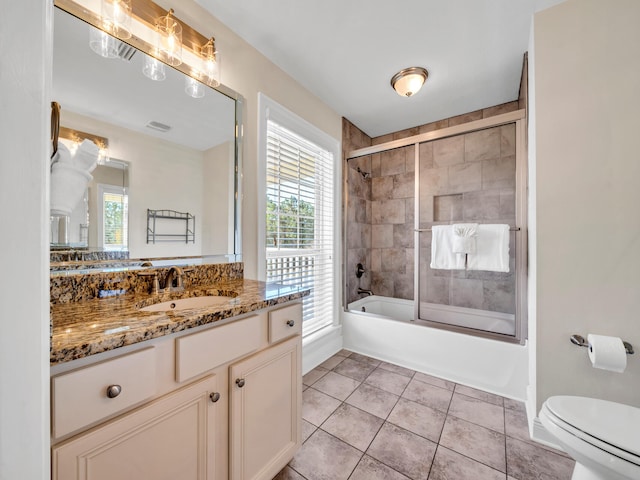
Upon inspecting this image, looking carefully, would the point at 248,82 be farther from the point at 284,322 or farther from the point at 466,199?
the point at 466,199

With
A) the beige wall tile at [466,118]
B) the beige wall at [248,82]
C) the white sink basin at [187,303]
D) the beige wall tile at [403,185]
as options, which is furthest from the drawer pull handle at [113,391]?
the beige wall tile at [466,118]

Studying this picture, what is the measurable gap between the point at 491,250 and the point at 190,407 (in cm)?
223

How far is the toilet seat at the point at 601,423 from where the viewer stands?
34.7 inches

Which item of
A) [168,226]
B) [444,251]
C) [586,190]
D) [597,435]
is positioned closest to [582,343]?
[597,435]

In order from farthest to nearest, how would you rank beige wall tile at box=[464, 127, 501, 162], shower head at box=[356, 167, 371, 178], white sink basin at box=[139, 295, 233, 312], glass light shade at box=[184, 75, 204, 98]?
shower head at box=[356, 167, 371, 178] < beige wall tile at box=[464, 127, 501, 162] < glass light shade at box=[184, 75, 204, 98] < white sink basin at box=[139, 295, 233, 312]

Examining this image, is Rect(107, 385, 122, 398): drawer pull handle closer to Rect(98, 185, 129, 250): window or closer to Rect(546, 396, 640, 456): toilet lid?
Rect(98, 185, 129, 250): window

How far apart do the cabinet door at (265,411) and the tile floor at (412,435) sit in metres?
0.20

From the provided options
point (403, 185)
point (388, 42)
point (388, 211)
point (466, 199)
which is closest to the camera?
point (388, 42)

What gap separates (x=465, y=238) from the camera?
213 centimetres

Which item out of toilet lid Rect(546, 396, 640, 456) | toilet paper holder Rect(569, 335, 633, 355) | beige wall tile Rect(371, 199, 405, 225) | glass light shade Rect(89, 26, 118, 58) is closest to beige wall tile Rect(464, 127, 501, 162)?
beige wall tile Rect(371, 199, 405, 225)

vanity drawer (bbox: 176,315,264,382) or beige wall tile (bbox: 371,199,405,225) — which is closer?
vanity drawer (bbox: 176,315,264,382)

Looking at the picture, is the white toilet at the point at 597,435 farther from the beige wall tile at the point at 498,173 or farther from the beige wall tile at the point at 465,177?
the beige wall tile at the point at 465,177

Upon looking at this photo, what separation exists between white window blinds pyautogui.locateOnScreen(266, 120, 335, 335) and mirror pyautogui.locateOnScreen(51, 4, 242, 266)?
0.36m

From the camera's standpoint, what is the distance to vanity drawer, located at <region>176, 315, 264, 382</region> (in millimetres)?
794
